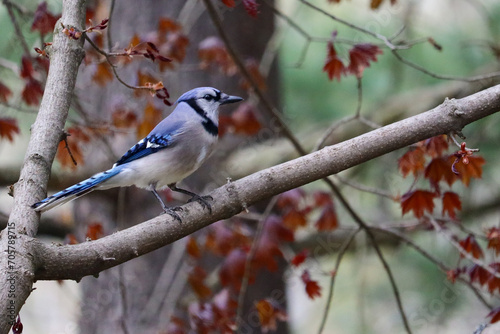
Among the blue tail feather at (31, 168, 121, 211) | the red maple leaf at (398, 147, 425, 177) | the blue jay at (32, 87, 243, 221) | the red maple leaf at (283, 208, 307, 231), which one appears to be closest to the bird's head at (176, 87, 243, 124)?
the blue jay at (32, 87, 243, 221)

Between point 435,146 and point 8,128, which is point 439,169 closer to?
point 435,146

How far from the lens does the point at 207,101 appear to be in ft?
7.46

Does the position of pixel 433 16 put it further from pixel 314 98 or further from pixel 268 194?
pixel 268 194

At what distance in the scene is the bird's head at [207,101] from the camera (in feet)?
7.38

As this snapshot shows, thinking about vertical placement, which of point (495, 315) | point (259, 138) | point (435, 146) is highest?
point (259, 138)

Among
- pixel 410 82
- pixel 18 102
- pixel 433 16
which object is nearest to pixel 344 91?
pixel 410 82

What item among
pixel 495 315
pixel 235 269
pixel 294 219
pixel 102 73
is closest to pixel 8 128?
pixel 102 73

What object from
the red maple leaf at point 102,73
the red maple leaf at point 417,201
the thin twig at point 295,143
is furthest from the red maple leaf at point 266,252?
the red maple leaf at point 102,73

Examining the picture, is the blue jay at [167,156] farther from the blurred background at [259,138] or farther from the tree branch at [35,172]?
the blurred background at [259,138]

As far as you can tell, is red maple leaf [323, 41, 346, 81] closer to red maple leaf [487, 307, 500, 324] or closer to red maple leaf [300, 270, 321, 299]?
red maple leaf [300, 270, 321, 299]

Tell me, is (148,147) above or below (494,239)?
above

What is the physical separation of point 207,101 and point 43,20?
78cm

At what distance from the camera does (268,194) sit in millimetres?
1700

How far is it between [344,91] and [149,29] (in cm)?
136
